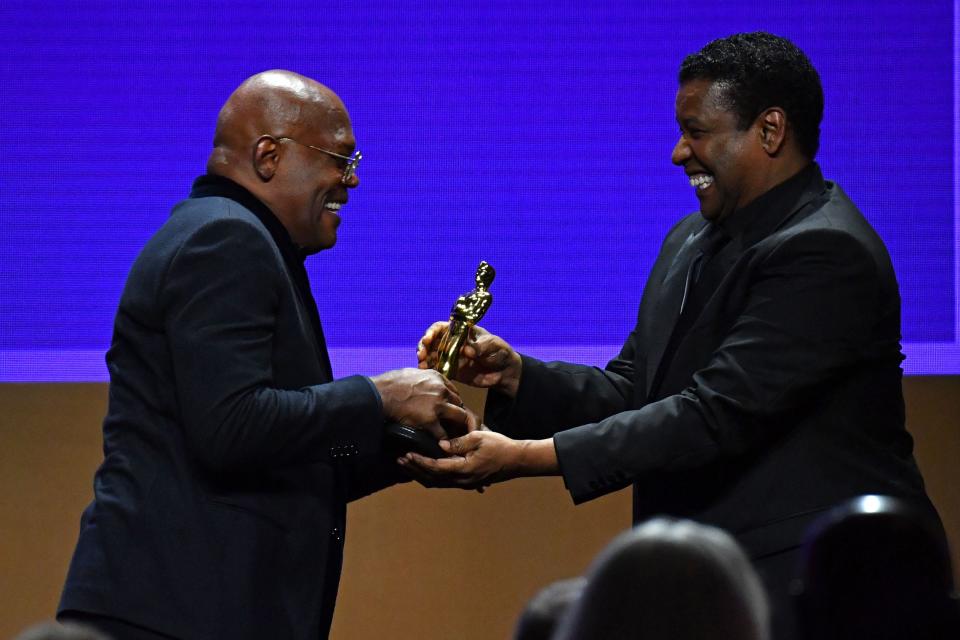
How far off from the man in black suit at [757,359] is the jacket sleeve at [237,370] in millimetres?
392

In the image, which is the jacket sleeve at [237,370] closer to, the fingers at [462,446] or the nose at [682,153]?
the fingers at [462,446]

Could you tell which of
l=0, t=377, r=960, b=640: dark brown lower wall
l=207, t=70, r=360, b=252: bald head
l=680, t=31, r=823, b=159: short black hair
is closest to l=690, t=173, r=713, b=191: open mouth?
l=680, t=31, r=823, b=159: short black hair

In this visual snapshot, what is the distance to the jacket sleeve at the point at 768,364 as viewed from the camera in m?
2.23

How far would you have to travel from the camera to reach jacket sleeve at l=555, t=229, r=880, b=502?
87.9 inches

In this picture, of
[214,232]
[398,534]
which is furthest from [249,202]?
[398,534]

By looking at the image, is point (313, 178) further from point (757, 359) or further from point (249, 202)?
point (757, 359)

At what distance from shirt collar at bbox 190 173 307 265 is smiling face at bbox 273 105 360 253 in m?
0.08

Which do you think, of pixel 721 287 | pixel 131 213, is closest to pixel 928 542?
pixel 721 287

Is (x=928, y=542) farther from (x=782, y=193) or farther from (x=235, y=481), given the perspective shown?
(x=782, y=193)

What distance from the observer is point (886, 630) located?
630mm

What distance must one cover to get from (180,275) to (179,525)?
1.27ft

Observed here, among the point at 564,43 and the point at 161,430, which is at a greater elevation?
the point at 564,43

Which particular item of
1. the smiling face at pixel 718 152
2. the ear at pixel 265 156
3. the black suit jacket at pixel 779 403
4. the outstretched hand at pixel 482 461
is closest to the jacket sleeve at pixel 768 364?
the black suit jacket at pixel 779 403

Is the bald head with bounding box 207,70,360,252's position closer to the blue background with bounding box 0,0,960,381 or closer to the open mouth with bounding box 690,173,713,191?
the open mouth with bounding box 690,173,713,191
